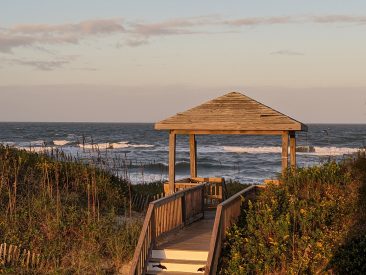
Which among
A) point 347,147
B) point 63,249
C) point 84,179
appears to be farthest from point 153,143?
point 63,249

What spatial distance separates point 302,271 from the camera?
470 inches

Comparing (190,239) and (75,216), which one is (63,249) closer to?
(75,216)

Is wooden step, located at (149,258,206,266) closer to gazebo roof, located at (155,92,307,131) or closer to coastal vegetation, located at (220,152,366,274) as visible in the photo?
coastal vegetation, located at (220,152,366,274)

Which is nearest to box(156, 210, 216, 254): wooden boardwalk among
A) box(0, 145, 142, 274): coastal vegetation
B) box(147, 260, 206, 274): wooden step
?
box(147, 260, 206, 274): wooden step

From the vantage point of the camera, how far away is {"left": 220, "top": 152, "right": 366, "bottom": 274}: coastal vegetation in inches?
473

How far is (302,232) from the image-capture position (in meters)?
13.1

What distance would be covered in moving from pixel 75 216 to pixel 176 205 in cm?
270

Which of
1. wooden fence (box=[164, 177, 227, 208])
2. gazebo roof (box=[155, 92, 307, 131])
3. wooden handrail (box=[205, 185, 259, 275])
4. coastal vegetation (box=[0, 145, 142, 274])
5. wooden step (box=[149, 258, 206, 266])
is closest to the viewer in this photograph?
wooden handrail (box=[205, 185, 259, 275])

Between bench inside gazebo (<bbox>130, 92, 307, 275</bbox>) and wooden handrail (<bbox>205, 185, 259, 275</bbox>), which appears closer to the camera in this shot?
wooden handrail (<bbox>205, 185, 259, 275</bbox>)

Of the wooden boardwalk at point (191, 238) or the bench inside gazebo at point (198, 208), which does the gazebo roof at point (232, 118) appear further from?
the wooden boardwalk at point (191, 238)

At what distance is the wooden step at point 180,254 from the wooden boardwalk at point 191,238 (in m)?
0.21

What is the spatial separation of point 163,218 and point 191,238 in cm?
93

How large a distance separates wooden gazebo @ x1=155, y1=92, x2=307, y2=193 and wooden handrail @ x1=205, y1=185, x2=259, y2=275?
116 inches

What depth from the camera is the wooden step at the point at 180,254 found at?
40.7 ft
